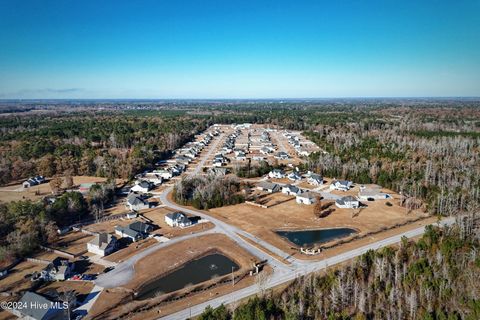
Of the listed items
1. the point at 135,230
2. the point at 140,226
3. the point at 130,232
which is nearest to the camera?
the point at 130,232

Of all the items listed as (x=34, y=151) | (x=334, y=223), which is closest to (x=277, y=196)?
(x=334, y=223)

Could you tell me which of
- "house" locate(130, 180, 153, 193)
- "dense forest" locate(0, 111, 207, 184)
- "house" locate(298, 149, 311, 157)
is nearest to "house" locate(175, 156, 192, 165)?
"dense forest" locate(0, 111, 207, 184)

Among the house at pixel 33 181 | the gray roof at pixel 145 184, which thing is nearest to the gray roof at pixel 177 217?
the gray roof at pixel 145 184

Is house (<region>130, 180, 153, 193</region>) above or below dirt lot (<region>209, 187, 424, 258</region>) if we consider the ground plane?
above

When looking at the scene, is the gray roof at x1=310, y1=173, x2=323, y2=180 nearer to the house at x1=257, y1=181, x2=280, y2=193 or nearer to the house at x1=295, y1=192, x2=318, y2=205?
the house at x1=257, y1=181, x2=280, y2=193

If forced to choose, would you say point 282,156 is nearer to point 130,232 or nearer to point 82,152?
point 82,152

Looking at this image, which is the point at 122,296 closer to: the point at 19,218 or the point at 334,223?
the point at 19,218

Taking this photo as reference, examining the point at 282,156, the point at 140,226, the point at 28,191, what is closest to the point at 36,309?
the point at 140,226
